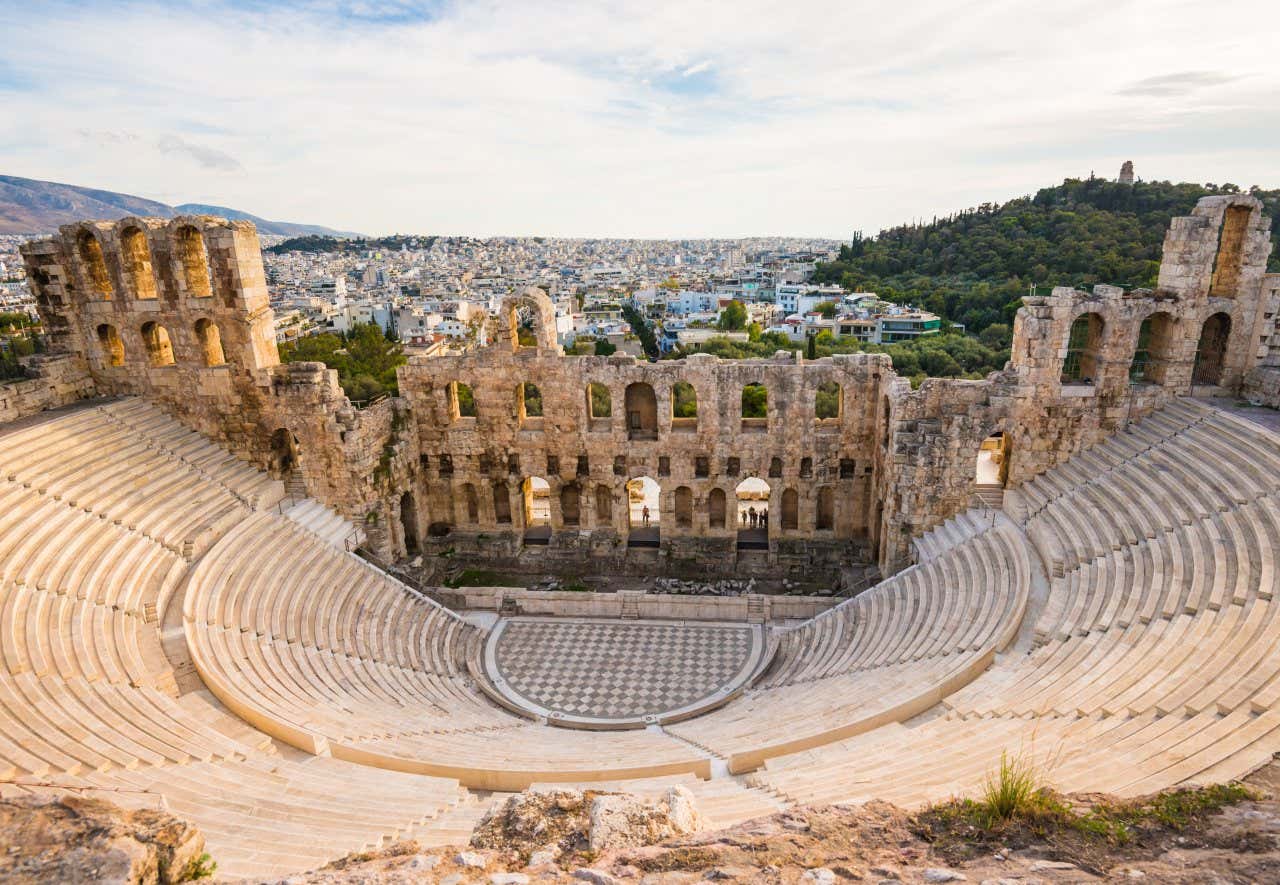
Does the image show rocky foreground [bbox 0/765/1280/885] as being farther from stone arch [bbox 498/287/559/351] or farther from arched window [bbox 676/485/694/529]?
arched window [bbox 676/485/694/529]

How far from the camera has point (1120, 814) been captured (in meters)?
7.19

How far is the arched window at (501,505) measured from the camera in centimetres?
2761

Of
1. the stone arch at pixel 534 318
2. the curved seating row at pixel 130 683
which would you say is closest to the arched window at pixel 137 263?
the curved seating row at pixel 130 683

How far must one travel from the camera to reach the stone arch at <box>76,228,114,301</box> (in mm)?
23087

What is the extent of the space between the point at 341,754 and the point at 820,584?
53.0ft

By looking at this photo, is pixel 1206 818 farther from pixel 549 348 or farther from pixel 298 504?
pixel 298 504

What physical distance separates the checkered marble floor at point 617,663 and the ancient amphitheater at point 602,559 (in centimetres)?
12

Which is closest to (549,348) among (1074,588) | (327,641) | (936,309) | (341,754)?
(327,641)

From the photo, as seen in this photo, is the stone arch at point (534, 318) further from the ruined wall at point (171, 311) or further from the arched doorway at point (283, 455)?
the arched doorway at point (283, 455)

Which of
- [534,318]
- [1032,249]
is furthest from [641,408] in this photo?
[1032,249]

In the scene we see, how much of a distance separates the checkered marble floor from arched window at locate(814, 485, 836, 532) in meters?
6.38

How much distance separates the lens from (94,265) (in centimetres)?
2358

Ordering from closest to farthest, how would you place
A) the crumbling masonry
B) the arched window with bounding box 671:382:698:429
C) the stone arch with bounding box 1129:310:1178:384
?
the crumbling masonry, the stone arch with bounding box 1129:310:1178:384, the arched window with bounding box 671:382:698:429

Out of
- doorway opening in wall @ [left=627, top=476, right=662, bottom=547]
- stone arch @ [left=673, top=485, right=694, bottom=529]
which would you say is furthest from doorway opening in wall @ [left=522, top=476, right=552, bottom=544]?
stone arch @ [left=673, top=485, right=694, bottom=529]
